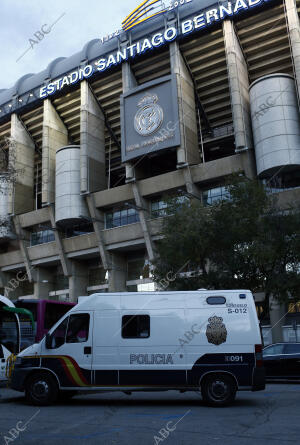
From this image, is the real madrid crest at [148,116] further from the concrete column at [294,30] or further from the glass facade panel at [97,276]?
the glass facade panel at [97,276]

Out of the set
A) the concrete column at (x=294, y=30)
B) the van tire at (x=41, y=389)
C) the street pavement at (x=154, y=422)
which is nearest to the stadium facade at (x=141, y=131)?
the concrete column at (x=294, y=30)

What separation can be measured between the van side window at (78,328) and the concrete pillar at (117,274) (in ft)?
90.9

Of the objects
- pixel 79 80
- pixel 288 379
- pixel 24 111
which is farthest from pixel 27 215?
pixel 288 379

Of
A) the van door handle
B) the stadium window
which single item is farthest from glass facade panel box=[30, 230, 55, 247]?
the van door handle

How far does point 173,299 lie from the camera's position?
10430 millimetres

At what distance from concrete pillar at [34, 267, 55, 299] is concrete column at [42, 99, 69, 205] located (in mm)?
7395

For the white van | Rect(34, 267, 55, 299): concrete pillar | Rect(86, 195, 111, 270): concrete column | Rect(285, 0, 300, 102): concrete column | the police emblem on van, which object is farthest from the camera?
Rect(34, 267, 55, 299): concrete pillar

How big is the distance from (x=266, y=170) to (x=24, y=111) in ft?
88.2

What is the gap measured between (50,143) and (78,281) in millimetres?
13406

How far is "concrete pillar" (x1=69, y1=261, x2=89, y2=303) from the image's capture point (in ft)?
133

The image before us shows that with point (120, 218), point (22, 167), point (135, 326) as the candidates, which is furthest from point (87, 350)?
point (22, 167)

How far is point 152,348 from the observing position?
33.4ft

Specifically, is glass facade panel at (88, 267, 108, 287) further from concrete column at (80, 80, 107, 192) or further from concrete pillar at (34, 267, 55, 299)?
concrete column at (80, 80, 107, 192)

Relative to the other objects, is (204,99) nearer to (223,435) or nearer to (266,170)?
(266,170)
